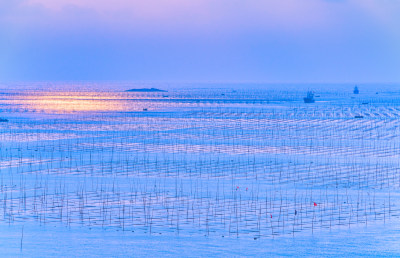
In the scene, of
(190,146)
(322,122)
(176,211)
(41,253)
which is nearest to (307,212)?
(176,211)

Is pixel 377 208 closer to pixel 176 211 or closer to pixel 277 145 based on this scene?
pixel 176 211

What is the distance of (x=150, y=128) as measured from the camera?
35844 mm

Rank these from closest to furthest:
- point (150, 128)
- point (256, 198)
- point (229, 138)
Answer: point (256, 198) → point (229, 138) → point (150, 128)

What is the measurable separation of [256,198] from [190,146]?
1102 centimetres

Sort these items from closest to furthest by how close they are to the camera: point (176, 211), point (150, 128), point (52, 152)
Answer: point (176, 211) → point (52, 152) → point (150, 128)

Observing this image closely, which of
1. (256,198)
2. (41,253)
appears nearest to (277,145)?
(256,198)

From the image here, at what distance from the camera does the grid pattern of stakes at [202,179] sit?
1391 cm

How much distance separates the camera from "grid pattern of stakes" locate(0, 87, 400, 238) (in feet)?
45.6

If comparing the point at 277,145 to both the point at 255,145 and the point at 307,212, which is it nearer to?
the point at 255,145

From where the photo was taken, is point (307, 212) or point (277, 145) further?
point (277, 145)

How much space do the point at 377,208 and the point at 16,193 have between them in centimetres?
930

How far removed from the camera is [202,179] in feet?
61.5

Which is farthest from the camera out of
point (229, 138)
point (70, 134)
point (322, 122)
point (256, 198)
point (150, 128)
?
point (322, 122)

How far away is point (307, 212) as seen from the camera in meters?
14.5
